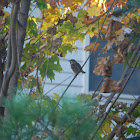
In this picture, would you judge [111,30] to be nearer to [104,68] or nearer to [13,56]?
[104,68]

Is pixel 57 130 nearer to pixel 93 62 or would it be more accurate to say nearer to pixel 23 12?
pixel 23 12

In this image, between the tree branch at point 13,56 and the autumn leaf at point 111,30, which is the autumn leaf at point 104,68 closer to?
the autumn leaf at point 111,30

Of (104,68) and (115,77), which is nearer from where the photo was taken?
(104,68)

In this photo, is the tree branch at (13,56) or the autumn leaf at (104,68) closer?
the autumn leaf at (104,68)


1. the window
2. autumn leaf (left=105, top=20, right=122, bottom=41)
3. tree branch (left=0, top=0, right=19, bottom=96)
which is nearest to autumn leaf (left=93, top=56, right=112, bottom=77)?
autumn leaf (left=105, top=20, right=122, bottom=41)

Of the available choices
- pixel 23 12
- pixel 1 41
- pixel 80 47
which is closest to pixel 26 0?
pixel 23 12

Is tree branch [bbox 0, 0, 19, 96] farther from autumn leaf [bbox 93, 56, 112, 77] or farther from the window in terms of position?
the window

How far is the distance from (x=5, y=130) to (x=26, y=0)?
100cm

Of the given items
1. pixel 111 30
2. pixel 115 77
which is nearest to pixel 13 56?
pixel 111 30

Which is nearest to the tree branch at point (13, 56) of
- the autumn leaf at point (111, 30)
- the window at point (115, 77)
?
the autumn leaf at point (111, 30)

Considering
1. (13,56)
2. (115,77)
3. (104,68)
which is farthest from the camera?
(115,77)

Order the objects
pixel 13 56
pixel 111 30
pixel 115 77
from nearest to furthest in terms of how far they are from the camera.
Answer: pixel 111 30 < pixel 13 56 < pixel 115 77

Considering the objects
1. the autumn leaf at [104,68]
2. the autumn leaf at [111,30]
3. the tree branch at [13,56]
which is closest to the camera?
the autumn leaf at [104,68]

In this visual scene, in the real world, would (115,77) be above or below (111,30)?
below
